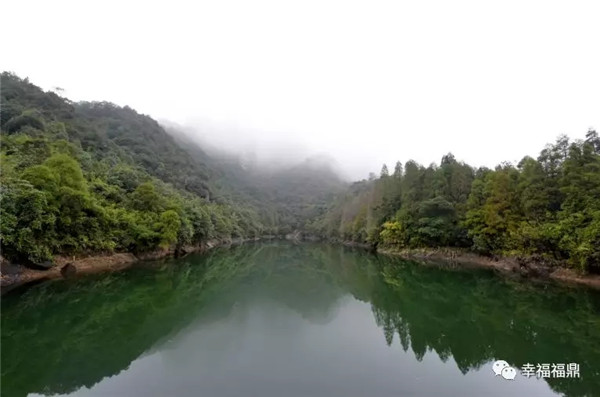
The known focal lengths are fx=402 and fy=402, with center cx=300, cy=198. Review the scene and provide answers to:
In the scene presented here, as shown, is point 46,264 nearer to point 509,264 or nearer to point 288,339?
point 288,339

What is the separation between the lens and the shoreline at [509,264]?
2650cm

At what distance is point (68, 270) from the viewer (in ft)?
85.3

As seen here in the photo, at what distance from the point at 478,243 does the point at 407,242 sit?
1205 cm

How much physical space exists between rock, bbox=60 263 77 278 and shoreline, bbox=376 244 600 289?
3098 cm

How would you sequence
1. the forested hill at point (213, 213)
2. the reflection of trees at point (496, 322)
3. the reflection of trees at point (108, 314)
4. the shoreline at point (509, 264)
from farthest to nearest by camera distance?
the shoreline at point (509, 264) → the forested hill at point (213, 213) → the reflection of trees at point (496, 322) → the reflection of trees at point (108, 314)

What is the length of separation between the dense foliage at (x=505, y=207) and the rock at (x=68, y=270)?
31442mm

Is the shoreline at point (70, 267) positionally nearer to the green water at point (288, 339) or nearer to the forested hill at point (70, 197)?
the forested hill at point (70, 197)

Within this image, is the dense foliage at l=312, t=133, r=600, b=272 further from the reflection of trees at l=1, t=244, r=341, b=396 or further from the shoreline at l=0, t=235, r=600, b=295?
the reflection of trees at l=1, t=244, r=341, b=396

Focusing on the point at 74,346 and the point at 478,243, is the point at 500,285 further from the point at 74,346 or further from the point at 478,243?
the point at 74,346

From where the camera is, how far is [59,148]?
38188 millimetres

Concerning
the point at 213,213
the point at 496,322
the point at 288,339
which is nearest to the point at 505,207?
the point at 496,322

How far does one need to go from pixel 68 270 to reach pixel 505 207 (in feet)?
118

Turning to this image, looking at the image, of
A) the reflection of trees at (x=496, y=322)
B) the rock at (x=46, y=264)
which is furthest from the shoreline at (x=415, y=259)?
A: the reflection of trees at (x=496, y=322)

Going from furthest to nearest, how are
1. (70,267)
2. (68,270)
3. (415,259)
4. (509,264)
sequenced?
1. (415,259)
2. (509,264)
3. (70,267)
4. (68,270)
